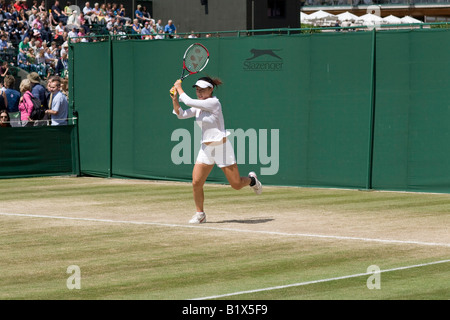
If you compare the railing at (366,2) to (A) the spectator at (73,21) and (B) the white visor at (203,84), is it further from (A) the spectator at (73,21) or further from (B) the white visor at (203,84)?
(B) the white visor at (203,84)

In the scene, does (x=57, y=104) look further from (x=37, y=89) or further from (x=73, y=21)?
(x=73, y=21)

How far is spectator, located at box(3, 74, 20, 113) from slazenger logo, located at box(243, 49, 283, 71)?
5264 mm

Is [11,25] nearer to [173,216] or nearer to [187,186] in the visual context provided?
[187,186]

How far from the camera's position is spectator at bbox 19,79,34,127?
20406 mm

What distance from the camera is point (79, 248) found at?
11.2m

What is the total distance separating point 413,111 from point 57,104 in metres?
8.12

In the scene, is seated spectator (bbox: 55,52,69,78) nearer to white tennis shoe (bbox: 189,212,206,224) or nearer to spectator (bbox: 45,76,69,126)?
spectator (bbox: 45,76,69,126)

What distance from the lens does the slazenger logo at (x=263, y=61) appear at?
19.4 m

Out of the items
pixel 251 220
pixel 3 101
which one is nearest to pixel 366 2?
pixel 3 101

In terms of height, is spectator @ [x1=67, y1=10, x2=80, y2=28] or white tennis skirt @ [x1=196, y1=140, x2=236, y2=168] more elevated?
spectator @ [x1=67, y1=10, x2=80, y2=28]

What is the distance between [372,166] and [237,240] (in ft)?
23.2

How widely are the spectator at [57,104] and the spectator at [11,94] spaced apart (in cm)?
79

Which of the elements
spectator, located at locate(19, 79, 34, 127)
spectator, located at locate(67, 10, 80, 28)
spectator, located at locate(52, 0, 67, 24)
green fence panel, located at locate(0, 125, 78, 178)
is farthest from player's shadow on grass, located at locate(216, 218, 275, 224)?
spectator, located at locate(52, 0, 67, 24)
